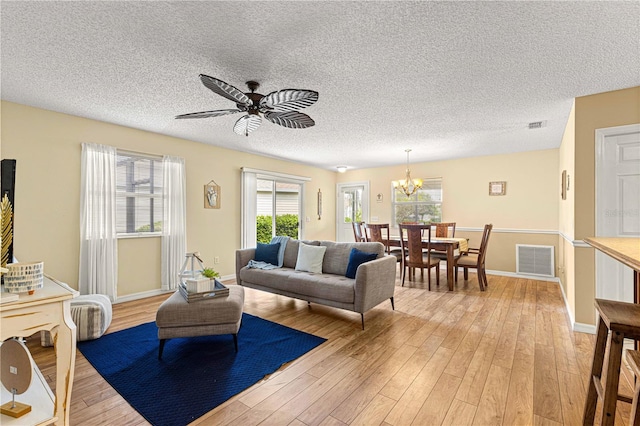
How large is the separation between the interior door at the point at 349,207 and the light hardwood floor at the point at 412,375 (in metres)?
4.30

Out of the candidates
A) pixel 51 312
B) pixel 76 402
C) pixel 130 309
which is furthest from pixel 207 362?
pixel 130 309

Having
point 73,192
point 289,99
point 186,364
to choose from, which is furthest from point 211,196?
point 289,99

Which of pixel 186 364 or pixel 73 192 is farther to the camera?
pixel 73 192

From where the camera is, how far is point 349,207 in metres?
7.94

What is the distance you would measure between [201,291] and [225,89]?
1669 mm

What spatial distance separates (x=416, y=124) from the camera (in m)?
3.90

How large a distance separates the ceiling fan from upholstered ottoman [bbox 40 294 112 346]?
2.03 metres

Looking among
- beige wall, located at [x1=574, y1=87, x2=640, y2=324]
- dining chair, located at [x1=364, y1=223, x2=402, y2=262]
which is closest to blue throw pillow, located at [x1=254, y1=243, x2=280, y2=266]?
dining chair, located at [x1=364, y1=223, x2=402, y2=262]

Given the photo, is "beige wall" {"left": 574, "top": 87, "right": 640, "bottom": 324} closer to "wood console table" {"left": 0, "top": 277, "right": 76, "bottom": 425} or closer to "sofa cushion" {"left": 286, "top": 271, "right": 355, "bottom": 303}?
"sofa cushion" {"left": 286, "top": 271, "right": 355, "bottom": 303}

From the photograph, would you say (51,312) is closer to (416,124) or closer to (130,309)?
(130,309)

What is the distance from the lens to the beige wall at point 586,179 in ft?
9.39

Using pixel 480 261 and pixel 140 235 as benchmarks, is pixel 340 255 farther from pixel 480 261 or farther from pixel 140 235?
pixel 140 235

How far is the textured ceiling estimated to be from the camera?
→ 173 cm

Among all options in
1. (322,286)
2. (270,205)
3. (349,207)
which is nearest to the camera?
(322,286)
